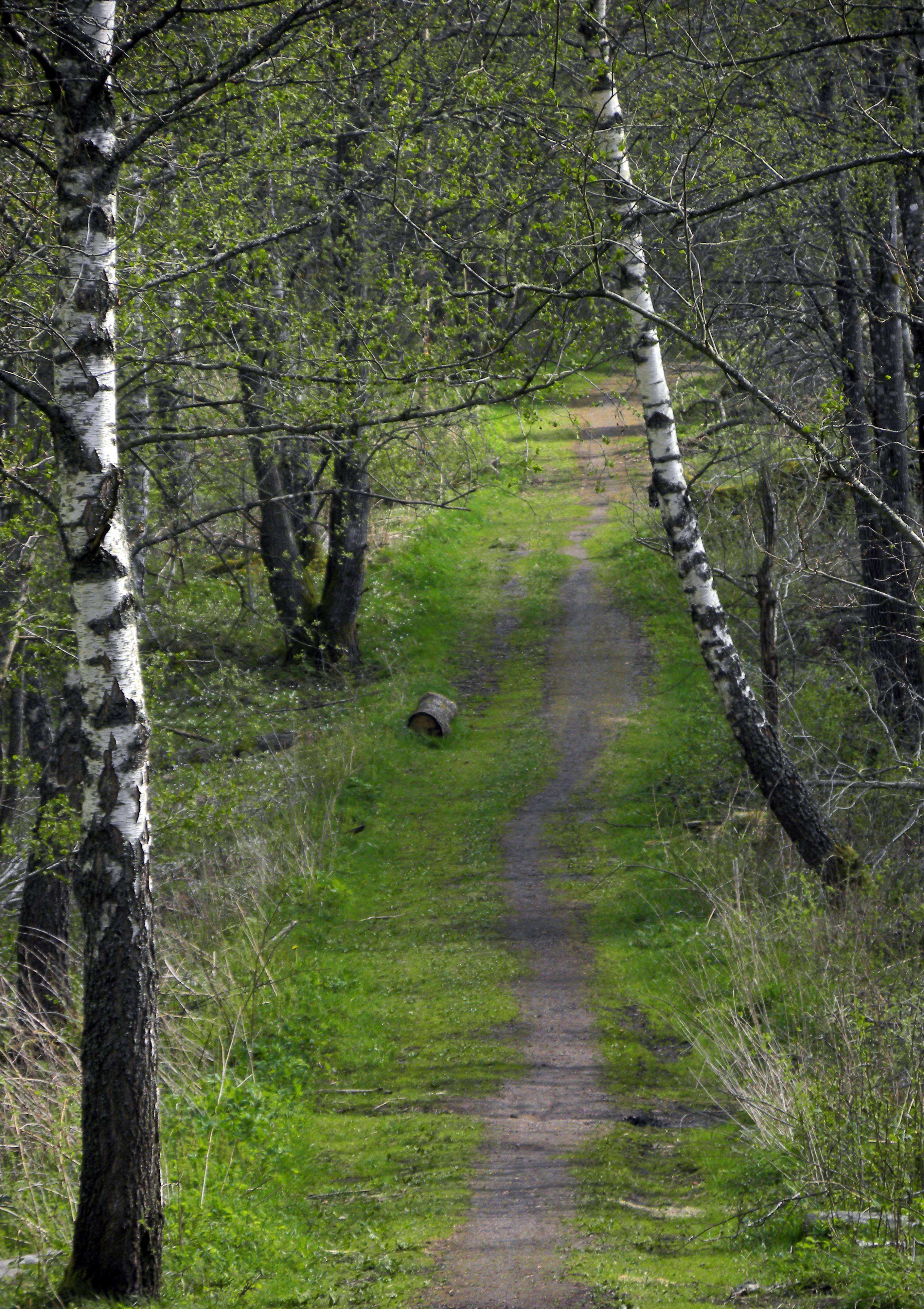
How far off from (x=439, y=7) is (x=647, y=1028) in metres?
10.1

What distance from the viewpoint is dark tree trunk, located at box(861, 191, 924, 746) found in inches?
431

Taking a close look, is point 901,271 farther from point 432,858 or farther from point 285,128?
point 432,858

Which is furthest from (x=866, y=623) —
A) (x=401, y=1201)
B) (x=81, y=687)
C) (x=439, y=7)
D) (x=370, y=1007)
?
(x=81, y=687)

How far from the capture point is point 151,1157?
186 inches

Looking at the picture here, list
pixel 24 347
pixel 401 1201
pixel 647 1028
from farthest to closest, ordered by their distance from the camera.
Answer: pixel 647 1028
pixel 24 347
pixel 401 1201

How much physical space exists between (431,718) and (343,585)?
308 cm

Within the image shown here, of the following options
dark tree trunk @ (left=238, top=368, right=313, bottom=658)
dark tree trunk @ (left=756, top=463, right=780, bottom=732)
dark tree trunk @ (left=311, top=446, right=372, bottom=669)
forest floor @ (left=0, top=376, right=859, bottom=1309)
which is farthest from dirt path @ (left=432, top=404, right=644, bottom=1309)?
dark tree trunk @ (left=238, top=368, right=313, bottom=658)

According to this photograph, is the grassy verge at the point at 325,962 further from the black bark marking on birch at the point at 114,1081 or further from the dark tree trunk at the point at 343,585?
the dark tree trunk at the point at 343,585

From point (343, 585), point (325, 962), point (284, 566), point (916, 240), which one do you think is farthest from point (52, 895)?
point (916, 240)

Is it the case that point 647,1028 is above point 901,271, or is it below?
below

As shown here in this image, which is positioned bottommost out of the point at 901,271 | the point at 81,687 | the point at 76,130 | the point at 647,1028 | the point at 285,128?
the point at 647,1028

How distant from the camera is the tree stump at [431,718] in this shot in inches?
555

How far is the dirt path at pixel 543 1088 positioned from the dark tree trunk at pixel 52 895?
128 inches

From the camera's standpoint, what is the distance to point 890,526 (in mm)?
11625
